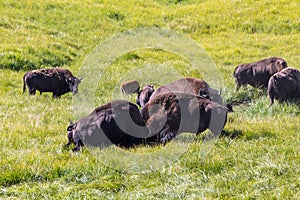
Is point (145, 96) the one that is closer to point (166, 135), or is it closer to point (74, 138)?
point (166, 135)

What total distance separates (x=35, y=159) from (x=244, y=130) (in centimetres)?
335

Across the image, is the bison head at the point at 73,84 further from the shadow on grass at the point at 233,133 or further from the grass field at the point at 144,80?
the shadow on grass at the point at 233,133

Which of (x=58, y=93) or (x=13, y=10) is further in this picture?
(x=13, y=10)

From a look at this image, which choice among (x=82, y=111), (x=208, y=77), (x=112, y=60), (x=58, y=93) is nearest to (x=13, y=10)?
(x=112, y=60)

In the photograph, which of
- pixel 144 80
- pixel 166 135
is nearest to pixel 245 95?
pixel 144 80

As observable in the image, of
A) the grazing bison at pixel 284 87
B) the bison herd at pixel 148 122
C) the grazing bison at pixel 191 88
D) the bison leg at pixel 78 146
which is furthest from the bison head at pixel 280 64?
the bison leg at pixel 78 146

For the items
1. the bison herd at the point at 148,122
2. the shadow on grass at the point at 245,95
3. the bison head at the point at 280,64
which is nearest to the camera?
the bison herd at the point at 148,122

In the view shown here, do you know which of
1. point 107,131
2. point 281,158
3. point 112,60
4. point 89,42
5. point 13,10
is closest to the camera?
point 281,158

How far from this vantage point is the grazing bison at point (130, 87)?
13586 mm

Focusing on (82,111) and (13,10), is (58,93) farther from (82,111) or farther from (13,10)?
(13,10)

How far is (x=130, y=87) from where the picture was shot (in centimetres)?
1373

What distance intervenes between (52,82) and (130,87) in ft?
6.74

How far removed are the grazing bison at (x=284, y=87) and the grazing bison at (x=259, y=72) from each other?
190cm

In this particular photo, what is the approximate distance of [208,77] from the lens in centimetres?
1385
